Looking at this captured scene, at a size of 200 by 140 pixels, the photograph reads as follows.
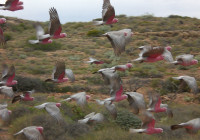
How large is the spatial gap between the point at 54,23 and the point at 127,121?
5.66 metres

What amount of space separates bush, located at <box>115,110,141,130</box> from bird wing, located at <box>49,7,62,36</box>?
17.0 feet

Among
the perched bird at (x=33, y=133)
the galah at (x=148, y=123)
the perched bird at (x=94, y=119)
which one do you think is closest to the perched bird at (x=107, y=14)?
the galah at (x=148, y=123)

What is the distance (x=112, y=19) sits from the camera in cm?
1128

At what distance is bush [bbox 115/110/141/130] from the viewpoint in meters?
14.9

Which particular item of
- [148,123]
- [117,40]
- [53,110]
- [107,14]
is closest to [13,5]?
[107,14]

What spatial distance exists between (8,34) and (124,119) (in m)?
29.9

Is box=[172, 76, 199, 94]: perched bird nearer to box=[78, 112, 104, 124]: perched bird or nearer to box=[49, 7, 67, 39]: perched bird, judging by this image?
box=[78, 112, 104, 124]: perched bird

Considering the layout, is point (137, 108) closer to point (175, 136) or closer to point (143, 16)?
point (175, 136)

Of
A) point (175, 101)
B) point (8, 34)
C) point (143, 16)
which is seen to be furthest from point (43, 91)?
point (143, 16)

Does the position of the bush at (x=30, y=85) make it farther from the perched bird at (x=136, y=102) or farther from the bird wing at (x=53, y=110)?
the perched bird at (x=136, y=102)

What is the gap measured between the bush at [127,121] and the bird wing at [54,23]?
17.0 feet

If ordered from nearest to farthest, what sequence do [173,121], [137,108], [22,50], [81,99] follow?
[137,108]
[81,99]
[173,121]
[22,50]

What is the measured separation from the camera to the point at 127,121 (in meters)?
15.1

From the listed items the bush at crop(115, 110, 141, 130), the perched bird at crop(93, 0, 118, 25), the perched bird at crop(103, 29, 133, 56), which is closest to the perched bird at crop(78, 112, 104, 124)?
the bush at crop(115, 110, 141, 130)
